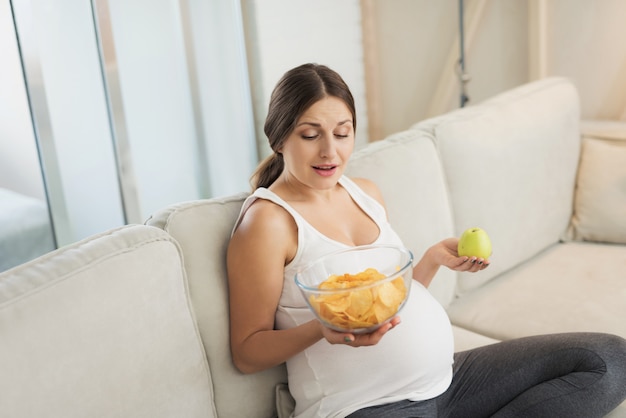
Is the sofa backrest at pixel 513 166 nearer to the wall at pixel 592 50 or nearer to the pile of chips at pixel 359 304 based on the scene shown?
the wall at pixel 592 50

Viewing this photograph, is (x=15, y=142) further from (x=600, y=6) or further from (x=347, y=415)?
(x=600, y=6)

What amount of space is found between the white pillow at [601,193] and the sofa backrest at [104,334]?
153cm

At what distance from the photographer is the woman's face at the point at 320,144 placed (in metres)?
1.44

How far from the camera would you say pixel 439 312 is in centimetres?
145

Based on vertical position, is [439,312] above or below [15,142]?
below

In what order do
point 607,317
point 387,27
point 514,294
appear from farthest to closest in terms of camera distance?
point 387,27, point 514,294, point 607,317

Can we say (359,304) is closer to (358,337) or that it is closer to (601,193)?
(358,337)

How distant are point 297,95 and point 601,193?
135cm

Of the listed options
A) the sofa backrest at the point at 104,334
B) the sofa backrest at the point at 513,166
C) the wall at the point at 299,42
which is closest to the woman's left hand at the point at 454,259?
the sofa backrest at the point at 513,166

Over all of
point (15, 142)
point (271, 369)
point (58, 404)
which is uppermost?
point (15, 142)

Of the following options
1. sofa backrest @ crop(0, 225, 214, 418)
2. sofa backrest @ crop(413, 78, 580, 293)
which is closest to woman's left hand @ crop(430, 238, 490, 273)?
sofa backrest @ crop(413, 78, 580, 293)

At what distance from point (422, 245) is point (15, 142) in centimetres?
134

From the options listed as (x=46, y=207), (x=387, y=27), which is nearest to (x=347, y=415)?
(x=46, y=207)

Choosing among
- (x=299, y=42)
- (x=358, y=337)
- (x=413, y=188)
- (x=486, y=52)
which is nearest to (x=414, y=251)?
(x=413, y=188)
